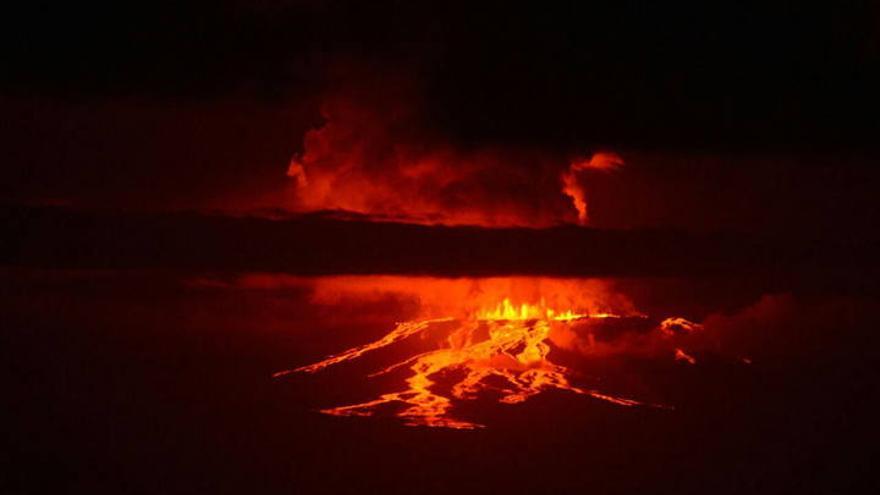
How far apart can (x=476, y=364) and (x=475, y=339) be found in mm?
670

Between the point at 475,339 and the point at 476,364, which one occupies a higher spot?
the point at 475,339

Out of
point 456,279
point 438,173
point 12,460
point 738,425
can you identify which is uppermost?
point 438,173

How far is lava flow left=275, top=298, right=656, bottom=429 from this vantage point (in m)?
25.7

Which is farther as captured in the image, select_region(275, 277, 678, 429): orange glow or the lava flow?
the lava flow

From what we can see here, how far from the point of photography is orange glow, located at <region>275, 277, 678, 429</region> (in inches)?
972

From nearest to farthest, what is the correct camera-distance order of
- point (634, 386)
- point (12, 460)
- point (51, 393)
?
1. point (12, 460)
2. point (51, 393)
3. point (634, 386)

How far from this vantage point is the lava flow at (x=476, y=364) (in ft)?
84.2

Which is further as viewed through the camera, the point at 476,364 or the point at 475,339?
the point at 476,364

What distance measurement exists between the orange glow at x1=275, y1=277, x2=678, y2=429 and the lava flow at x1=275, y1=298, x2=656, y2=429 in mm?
16

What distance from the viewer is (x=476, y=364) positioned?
28.0 m

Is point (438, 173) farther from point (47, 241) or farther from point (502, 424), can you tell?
point (47, 241)

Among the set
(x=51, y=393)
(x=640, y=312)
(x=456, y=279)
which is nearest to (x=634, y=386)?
(x=640, y=312)

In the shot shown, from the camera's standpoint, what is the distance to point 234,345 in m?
25.0

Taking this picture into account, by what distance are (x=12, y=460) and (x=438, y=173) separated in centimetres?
723
